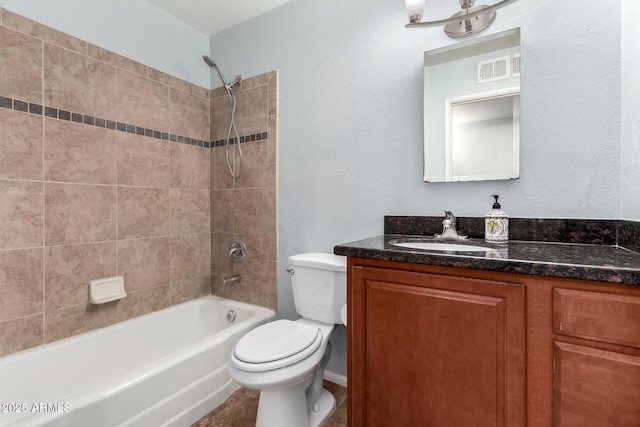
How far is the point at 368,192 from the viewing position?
1.67 m

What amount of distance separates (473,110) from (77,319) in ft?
7.69

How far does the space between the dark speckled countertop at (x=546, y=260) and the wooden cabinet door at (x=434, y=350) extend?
51 mm

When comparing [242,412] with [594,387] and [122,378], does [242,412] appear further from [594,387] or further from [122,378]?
[594,387]

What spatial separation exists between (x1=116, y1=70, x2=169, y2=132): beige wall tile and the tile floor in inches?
69.2

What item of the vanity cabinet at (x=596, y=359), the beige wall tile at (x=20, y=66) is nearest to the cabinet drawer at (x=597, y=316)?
the vanity cabinet at (x=596, y=359)

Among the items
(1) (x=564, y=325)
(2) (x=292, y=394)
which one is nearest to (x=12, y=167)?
(2) (x=292, y=394)

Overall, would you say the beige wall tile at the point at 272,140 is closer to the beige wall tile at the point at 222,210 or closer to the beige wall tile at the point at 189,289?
the beige wall tile at the point at 222,210

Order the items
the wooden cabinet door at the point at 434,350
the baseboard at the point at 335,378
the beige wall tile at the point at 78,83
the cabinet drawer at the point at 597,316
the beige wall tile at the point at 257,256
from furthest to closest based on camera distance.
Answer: the beige wall tile at the point at 257,256 → the baseboard at the point at 335,378 → the beige wall tile at the point at 78,83 → the wooden cabinet door at the point at 434,350 → the cabinet drawer at the point at 597,316

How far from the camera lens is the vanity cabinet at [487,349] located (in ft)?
2.36

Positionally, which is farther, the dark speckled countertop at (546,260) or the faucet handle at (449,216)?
the faucet handle at (449,216)

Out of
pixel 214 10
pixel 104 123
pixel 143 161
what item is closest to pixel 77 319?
pixel 143 161

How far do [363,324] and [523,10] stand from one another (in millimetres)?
1485

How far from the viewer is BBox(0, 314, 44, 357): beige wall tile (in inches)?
54.9

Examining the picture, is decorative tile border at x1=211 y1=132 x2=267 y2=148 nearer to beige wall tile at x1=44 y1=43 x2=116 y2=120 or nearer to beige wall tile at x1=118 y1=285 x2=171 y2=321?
beige wall tile at x1=44 y1=43 x2=116 y2=120
